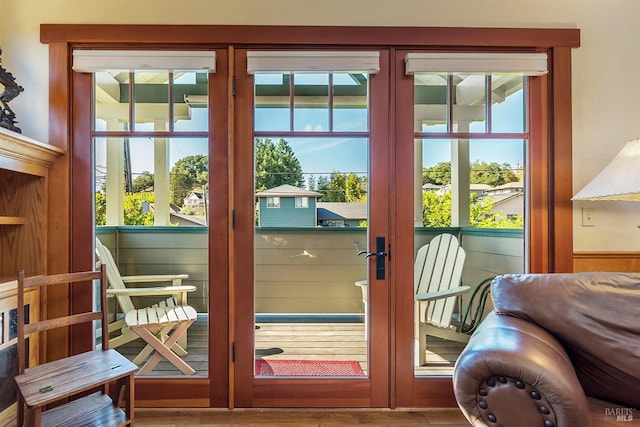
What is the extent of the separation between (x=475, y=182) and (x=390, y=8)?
47.3 inches

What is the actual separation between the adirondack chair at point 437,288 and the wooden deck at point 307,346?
0.06 metres

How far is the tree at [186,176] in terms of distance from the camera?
214 centimetres

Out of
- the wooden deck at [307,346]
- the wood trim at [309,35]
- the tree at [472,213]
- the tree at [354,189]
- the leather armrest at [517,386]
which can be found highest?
the wood trim at [309,35]

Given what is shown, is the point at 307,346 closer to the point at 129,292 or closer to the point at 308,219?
the point at 308,219

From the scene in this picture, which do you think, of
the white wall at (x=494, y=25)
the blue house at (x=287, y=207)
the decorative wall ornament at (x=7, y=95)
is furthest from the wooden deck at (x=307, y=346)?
the decorative wall ornament at (x=7, y=95)

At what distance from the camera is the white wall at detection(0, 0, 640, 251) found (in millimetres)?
2047

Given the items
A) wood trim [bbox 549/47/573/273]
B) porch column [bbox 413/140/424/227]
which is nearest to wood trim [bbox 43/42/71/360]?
porch column [bbox 413/140/424/227]

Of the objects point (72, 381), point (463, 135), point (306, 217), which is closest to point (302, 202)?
point (306, 217)

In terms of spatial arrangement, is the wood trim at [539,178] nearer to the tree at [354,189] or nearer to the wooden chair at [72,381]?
the tree at [354,189]


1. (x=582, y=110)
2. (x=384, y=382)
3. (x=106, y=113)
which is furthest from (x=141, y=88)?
(x=582, y=110)

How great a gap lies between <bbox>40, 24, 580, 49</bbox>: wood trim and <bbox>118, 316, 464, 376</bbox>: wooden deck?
1.72m

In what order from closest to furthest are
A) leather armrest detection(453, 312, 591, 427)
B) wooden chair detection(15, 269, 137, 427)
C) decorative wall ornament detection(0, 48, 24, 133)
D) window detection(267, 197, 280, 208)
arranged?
leather armrest detection(453, 312, 591, 427) → wooden chair detection(15, 269, 137, 427) → decorative wall ornament detection(0, 48, 24, 133) → window detection(267, 197, 280, 208)

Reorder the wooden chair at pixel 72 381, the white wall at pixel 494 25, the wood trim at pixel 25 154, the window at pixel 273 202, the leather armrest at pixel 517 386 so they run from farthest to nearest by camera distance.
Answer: the window at pixel 273 202 < the white wall at pixel 494 25 < the wood trim at pixel 25 154 < the wooden chair at pixel 72 381 < the leather armrest at pixel 517 386

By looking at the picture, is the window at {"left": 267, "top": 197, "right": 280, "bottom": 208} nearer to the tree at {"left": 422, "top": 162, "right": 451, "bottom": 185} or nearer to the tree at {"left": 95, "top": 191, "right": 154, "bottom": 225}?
the tree at {"left": 95, "top": 191, "right": 154, "bottom": 225}
